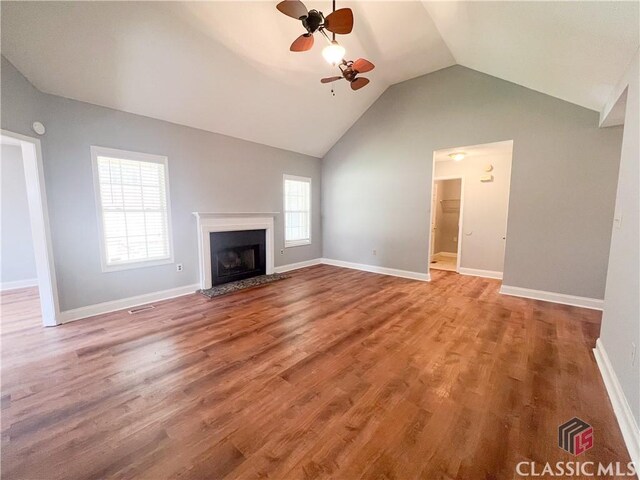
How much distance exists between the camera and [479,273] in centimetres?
550

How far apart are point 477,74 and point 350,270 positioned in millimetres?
4432

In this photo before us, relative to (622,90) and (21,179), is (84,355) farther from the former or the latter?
(622,90)

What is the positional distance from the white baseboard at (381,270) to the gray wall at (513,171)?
4.3 inches

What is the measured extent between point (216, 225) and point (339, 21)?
3.51m

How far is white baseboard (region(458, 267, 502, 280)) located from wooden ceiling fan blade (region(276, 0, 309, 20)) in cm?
558

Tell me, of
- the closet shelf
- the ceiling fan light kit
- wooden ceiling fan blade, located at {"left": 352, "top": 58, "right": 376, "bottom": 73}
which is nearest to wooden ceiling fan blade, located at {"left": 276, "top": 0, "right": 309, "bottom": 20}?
the ceiling fan light kit

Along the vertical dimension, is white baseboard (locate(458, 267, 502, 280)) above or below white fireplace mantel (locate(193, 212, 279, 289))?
below

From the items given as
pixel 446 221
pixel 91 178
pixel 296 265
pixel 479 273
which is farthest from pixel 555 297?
pixel 91 178

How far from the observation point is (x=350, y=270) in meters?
6.00

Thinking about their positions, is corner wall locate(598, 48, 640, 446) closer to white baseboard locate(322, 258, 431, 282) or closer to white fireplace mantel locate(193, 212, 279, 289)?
white baseboard locate(322, 258, 431, 282)

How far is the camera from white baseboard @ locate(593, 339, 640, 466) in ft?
4.65

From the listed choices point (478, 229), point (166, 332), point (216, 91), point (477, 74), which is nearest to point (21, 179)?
point (216, 91)

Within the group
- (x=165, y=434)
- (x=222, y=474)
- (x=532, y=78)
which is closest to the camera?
(x=222, y=474)

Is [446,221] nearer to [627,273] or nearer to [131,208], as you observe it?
[627,273]
